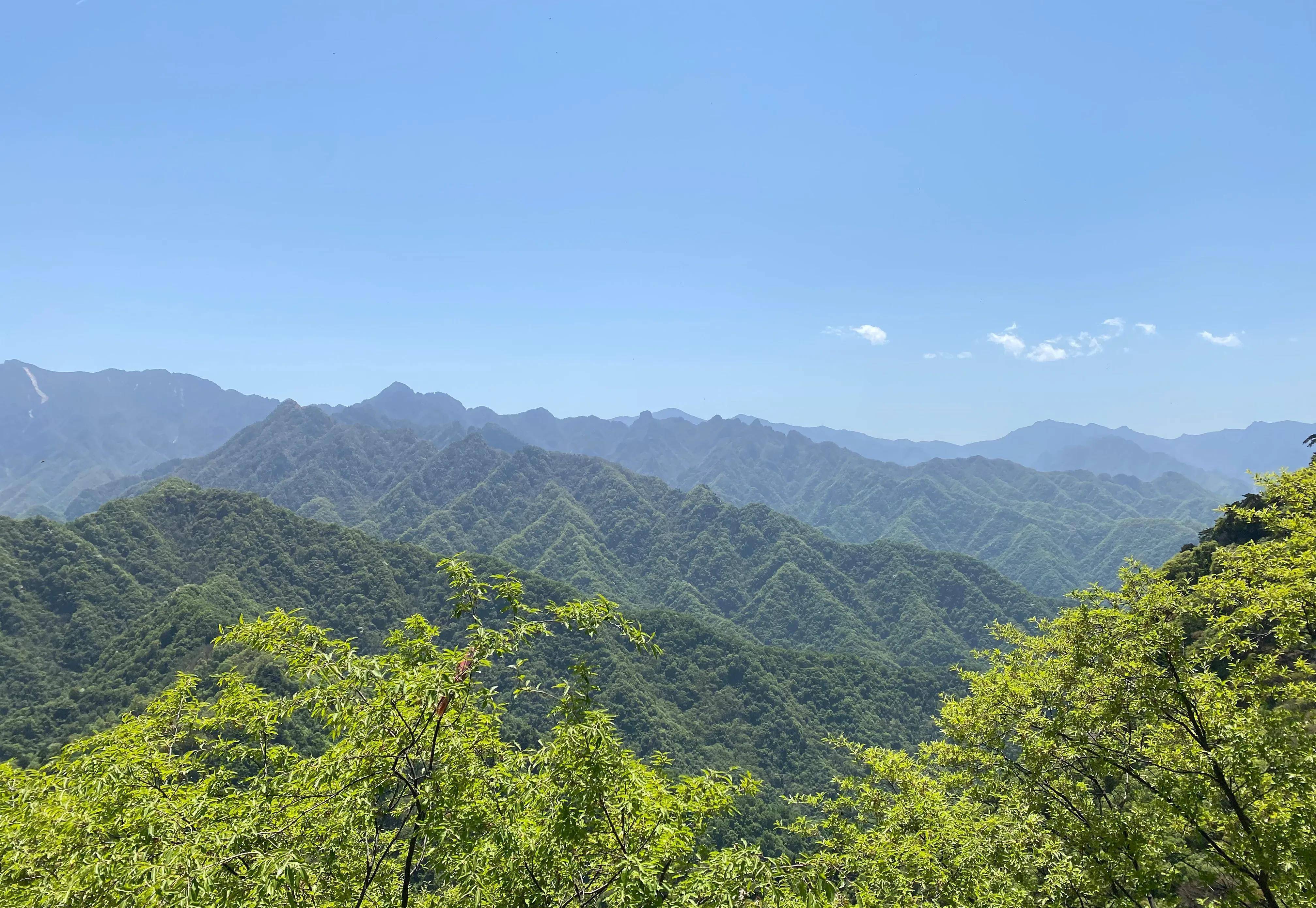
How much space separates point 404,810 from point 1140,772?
74.1 feet

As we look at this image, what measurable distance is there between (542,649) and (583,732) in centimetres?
15008

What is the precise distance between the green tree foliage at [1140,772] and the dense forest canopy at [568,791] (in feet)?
0.33

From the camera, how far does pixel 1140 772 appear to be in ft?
61.4

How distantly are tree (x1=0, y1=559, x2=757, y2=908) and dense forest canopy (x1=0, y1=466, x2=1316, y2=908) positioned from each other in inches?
1.8

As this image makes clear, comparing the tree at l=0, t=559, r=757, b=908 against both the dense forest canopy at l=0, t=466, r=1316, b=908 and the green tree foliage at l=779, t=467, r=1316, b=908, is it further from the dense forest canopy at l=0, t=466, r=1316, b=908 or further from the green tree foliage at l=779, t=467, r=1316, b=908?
the green tree foliage at l=779, t=467, r=1316, b=908

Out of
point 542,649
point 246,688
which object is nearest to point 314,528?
point 542,649

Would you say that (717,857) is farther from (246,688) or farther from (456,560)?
(246,688)

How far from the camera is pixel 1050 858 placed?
18547 millimetres

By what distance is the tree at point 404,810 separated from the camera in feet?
24.5

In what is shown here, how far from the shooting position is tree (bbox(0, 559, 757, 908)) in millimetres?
7469

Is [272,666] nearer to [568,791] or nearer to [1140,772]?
[568,791]

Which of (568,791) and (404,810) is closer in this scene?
(568,791)

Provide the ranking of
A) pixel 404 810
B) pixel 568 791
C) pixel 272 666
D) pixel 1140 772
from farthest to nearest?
pixel 272 666 → pixel 1140 772 → pixel 404 810 → pixel 568 791

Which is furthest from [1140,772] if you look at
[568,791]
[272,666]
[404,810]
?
[272,666]
